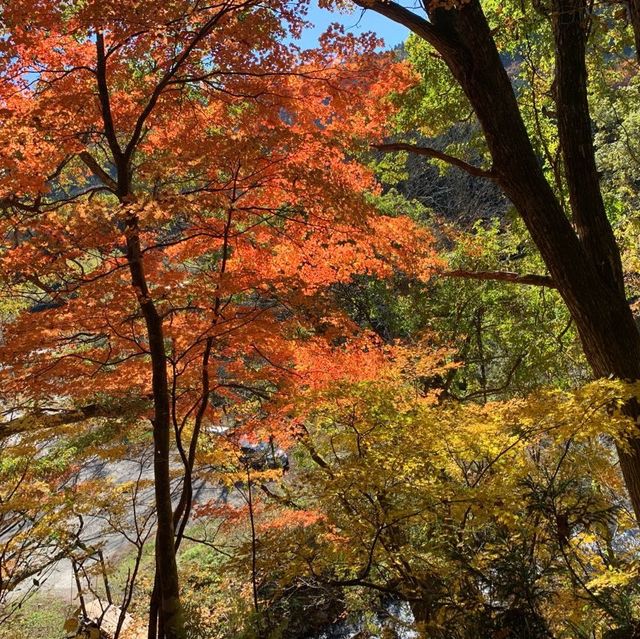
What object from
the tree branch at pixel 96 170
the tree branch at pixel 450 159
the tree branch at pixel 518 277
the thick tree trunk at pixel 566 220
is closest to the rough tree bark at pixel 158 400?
the tree branch at pixel 96 170

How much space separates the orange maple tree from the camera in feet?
12.4

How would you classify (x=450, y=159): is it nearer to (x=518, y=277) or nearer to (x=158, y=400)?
(x=518, y=277)

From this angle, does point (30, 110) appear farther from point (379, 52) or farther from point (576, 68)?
point (576, 68)

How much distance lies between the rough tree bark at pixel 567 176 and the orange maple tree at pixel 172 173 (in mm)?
1236

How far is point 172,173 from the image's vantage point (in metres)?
4.72

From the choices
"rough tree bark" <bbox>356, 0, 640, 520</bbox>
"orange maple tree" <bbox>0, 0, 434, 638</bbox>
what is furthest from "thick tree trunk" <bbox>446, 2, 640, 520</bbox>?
"orange maple tree" <bbox>0, 0, 434, 638</bbox>

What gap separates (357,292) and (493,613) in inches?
318

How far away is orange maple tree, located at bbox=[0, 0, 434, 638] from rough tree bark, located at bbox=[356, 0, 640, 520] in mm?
1236

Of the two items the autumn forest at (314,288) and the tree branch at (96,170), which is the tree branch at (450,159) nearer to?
the autumn forest at (314,288)

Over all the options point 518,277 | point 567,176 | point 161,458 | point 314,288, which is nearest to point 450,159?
point 567,176

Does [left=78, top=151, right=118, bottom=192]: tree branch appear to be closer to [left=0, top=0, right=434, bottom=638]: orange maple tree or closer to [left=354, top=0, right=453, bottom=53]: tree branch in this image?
[left=0, top=0, right=434, bottom=638]: orange maple tree

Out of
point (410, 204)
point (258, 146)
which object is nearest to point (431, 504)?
point (258, 146)

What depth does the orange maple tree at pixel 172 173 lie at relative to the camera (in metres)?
3.79

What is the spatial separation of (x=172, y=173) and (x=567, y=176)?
349cm
